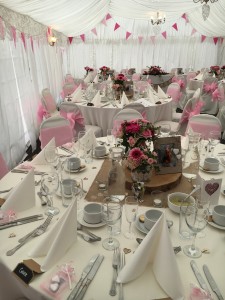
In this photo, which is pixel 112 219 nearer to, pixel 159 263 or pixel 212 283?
pixel 159 263

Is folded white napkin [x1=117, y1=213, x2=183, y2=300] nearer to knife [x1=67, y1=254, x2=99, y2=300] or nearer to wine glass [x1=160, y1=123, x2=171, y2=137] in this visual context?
knife [x1=67, y1=254, x2=99, y2=300]

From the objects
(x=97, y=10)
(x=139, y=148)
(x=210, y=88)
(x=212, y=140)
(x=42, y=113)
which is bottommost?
(x=42, y=113)

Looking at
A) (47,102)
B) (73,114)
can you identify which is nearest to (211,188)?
(73,114)

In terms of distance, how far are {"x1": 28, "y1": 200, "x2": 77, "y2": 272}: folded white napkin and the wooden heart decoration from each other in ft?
2.67

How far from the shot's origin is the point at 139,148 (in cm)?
181

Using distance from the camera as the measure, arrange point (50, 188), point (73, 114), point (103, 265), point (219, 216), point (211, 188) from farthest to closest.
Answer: point (73, 114), point (50, 188), point (211, 188), point (219, 216), point (103, 265)

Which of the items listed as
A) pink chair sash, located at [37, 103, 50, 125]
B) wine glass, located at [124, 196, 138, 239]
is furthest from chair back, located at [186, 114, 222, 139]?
pink chair sash, located at [37, 103, 50, 125]

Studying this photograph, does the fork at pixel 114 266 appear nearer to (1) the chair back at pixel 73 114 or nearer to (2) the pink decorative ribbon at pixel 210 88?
(1) the chair back at pixel 73 114

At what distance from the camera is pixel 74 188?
1723 mm

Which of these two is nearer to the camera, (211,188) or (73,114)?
(211,188)

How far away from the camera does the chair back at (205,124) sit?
309 centimetres

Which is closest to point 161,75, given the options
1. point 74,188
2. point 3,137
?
point 3,137

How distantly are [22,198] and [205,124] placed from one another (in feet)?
7.51

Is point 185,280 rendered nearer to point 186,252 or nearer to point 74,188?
point 186,252
